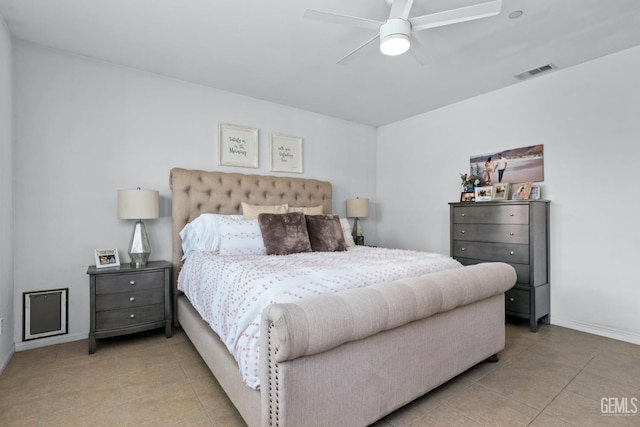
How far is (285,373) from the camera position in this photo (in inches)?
48.1

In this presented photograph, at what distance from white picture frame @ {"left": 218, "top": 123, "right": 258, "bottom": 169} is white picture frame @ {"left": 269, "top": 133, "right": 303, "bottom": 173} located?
250 mm

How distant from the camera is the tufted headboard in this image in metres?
3.13

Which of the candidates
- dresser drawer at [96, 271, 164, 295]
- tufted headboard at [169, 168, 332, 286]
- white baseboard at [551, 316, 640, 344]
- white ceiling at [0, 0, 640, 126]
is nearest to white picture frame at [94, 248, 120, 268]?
dresser drawer at [96, 271, 164, 295]

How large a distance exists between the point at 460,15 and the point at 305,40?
4.02 feet

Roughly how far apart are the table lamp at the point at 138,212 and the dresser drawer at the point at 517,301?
3.46 metres

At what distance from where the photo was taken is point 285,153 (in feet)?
13.2

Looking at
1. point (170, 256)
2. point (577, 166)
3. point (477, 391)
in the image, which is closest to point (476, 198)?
point (577, 166)

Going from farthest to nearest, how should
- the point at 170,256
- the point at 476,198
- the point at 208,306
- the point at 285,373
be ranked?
the point at 476,198
the point at 170,256
the point at 208,306
the point at 285,373

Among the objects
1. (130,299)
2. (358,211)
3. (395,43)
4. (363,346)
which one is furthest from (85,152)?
(358,211)

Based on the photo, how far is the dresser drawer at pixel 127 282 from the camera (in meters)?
2.52

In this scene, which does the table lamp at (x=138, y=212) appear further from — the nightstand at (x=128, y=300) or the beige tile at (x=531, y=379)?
the beige tile at (x=531, y=379)

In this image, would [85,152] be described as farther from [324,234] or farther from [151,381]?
[324,234]

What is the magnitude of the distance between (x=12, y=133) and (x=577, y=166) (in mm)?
4947

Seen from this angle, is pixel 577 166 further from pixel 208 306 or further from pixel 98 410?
pixel 98 410
